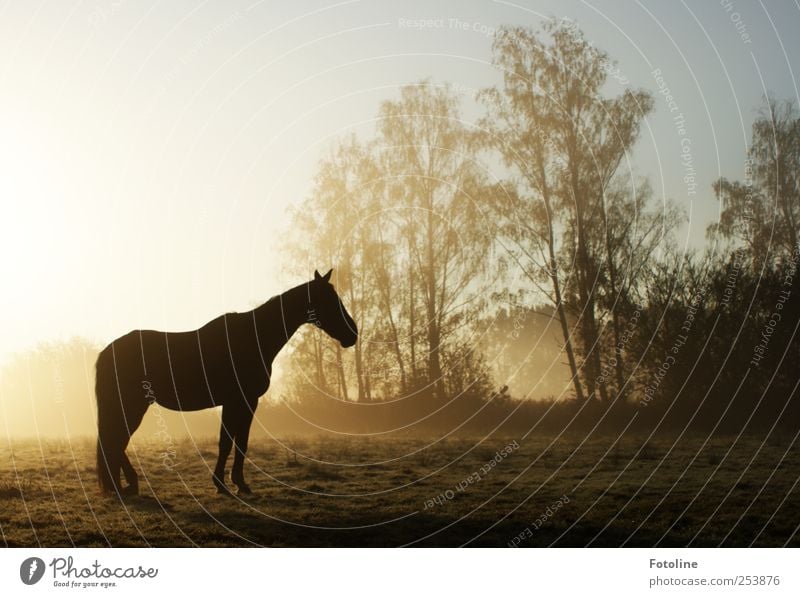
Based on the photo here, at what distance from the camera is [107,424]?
39.6ft

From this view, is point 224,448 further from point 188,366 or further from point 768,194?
point 768,194

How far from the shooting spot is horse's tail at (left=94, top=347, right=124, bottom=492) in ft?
39.4

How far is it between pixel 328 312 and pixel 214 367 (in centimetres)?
199

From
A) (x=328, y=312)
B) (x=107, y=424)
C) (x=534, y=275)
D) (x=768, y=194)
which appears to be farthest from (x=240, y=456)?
(x=768, y=194)

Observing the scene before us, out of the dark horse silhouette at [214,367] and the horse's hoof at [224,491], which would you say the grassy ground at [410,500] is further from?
the dark horse silhouette at [214,367]

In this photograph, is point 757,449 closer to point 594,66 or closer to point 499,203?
point 499,203

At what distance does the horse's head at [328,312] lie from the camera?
41.1 feet

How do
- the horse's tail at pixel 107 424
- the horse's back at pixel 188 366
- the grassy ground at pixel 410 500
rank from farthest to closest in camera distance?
the horse's back at pixel 188 366 → the horse's tail at pixel 107 424 → the grassy ground at pixel 410 500

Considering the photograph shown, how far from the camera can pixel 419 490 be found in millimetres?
13438

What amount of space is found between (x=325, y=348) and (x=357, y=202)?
14.9 ft

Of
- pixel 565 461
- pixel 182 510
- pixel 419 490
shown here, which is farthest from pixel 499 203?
pixel 182 510

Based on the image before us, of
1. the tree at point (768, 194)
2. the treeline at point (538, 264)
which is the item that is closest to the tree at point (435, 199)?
the treeline at point (538, 264)

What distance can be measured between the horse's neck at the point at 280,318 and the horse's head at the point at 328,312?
126mm

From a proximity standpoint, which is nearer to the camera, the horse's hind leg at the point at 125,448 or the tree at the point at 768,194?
the horse's hind leg at the point at 125,448
